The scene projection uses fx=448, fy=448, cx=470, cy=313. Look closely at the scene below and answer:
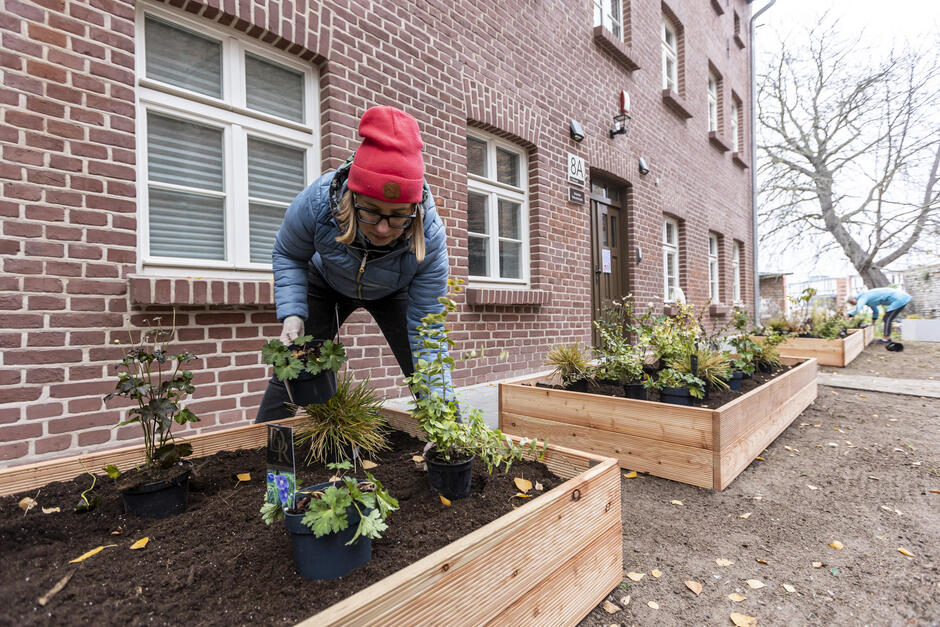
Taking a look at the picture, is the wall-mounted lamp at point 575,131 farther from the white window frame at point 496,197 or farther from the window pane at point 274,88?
the window pane at point 274,88

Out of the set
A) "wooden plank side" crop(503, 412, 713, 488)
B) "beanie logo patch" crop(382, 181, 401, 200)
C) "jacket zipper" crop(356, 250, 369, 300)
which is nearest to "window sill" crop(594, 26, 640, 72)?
"wooden plank side" crop(503, 412, 713, 488)

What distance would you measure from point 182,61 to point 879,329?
17.5 metres

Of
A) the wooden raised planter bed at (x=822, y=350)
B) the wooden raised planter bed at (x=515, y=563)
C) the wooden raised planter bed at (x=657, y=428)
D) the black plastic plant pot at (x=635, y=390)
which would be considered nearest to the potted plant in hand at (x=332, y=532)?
the wooden raised planter bed at (x=515, y=563)

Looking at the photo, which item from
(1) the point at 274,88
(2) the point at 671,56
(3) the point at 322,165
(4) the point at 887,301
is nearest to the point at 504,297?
(3) the point at 322,165

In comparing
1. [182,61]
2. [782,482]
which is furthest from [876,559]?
[182,61]

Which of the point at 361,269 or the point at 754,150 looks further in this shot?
the point at 754,150

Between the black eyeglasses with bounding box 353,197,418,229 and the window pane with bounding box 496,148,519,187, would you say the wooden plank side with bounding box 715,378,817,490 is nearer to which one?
the black eyeglasses with bounding box 353,197,418,229

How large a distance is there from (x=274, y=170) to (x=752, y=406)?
3532 mm

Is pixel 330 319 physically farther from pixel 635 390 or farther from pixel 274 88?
pixel 635 390

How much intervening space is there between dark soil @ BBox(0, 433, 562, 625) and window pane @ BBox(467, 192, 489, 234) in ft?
10.2

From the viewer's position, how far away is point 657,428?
101 inches

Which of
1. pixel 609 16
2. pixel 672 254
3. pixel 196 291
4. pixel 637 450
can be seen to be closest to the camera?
pixel 196 291

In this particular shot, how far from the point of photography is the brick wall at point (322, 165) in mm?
2152

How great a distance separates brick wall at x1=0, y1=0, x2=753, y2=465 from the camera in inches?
84.7
